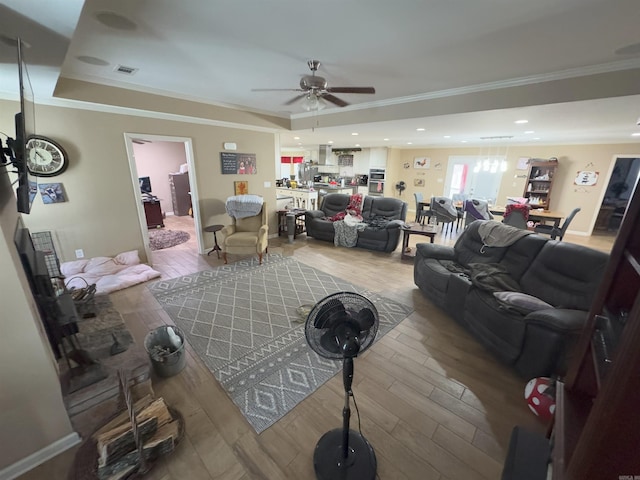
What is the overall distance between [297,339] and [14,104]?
4086mm

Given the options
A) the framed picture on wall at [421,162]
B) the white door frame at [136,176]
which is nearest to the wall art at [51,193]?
the white door frame at [136,176]

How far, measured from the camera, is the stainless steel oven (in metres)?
9.16

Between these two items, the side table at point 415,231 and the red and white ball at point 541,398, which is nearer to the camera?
the red and white ball at point 541,398

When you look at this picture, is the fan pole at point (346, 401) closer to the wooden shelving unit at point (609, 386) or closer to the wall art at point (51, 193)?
the wooden shelving unit at point (609, 386)

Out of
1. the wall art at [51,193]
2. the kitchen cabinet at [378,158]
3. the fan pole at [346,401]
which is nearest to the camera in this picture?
the fan pole at [346,401]

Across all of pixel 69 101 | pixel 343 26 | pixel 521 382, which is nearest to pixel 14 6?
pixel 343 26

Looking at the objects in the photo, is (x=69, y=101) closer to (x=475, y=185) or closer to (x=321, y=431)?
(x=321, y=431)

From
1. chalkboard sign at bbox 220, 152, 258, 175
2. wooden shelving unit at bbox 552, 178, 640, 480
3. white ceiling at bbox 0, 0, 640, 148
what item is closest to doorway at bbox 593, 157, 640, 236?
white ceiling at bbox 0, 0, 640, 148

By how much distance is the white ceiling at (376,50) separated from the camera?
1.67 metres

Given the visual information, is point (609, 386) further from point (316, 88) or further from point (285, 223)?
point (285, 223)

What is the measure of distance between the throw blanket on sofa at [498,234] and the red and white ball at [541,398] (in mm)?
1472

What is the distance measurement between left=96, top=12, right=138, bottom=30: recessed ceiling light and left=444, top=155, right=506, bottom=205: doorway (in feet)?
25.3

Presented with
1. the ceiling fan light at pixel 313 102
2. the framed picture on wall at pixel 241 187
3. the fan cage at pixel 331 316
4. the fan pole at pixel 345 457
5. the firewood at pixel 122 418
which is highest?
the ceiling fan light at pixel 313 102

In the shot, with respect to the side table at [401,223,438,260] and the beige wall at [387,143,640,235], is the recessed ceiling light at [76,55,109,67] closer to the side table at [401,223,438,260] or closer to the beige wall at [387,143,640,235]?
the side table at [401,223,438,260]
